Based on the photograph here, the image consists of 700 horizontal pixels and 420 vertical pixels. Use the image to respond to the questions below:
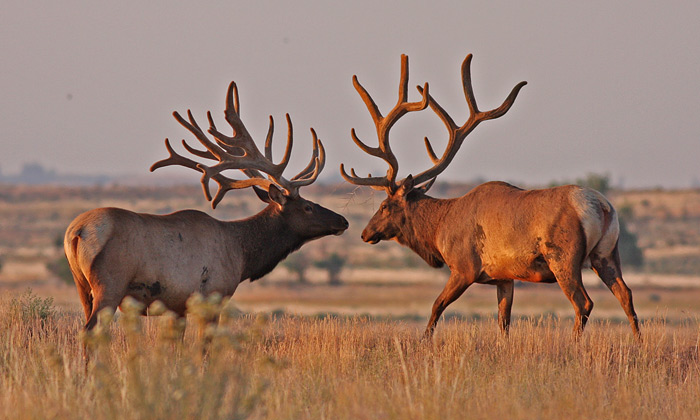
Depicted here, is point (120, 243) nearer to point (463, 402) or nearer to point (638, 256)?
point (463, 402)

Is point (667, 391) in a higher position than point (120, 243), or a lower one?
lower

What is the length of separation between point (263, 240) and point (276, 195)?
66 cm

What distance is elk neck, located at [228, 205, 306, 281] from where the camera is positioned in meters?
10.9

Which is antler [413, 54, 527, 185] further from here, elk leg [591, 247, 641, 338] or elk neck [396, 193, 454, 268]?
elk leg [591, 247, 641, 338]

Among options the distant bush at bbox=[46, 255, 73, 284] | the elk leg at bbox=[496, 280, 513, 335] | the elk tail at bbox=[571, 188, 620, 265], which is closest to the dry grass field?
the elk leg at bbox=[496, 280, 513, 335]

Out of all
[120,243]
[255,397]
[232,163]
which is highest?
[232,163]

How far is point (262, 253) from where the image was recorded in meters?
11.1

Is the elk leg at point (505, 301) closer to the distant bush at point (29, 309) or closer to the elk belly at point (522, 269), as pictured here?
the elk belly at point (522, 269)

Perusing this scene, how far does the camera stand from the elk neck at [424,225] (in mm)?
12359

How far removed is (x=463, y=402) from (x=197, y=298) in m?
2.81

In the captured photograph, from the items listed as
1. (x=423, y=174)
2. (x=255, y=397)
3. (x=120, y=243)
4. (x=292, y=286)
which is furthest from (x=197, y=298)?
(x=292, y=286)

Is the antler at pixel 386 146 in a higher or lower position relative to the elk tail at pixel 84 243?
higher

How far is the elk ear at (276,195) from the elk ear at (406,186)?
213 cm

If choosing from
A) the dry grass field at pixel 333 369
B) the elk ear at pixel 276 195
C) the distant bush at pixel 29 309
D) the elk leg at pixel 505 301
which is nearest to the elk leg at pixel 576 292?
the dry grass field at pixel 333 369
